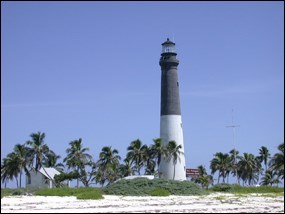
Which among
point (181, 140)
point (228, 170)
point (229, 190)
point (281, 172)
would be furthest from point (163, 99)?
point (228, 170)

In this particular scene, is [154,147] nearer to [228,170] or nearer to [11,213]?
[228,170]

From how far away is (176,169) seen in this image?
5978 cm

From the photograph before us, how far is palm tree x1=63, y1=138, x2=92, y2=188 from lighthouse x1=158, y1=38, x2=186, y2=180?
18.8 metres

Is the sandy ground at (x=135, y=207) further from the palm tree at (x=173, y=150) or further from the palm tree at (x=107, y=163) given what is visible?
the palm tree at (x=107, y=163)

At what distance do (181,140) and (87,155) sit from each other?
2216cm

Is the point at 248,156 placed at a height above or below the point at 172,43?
below

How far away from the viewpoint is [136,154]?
7100 cm

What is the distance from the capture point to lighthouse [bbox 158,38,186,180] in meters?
57.8

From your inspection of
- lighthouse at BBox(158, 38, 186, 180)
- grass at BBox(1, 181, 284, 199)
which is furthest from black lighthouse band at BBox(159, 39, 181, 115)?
grass at BBox(1, 181, 284, 199)

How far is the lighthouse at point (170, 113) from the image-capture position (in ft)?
190

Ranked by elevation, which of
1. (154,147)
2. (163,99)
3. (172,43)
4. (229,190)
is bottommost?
(229,190)

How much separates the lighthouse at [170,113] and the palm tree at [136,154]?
1015 cm

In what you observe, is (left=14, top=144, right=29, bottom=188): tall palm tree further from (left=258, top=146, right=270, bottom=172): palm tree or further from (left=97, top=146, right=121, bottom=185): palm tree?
(left=258, top=146, right=270, bottom=172): palm tree

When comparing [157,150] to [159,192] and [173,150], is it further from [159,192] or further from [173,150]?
[159,192]
